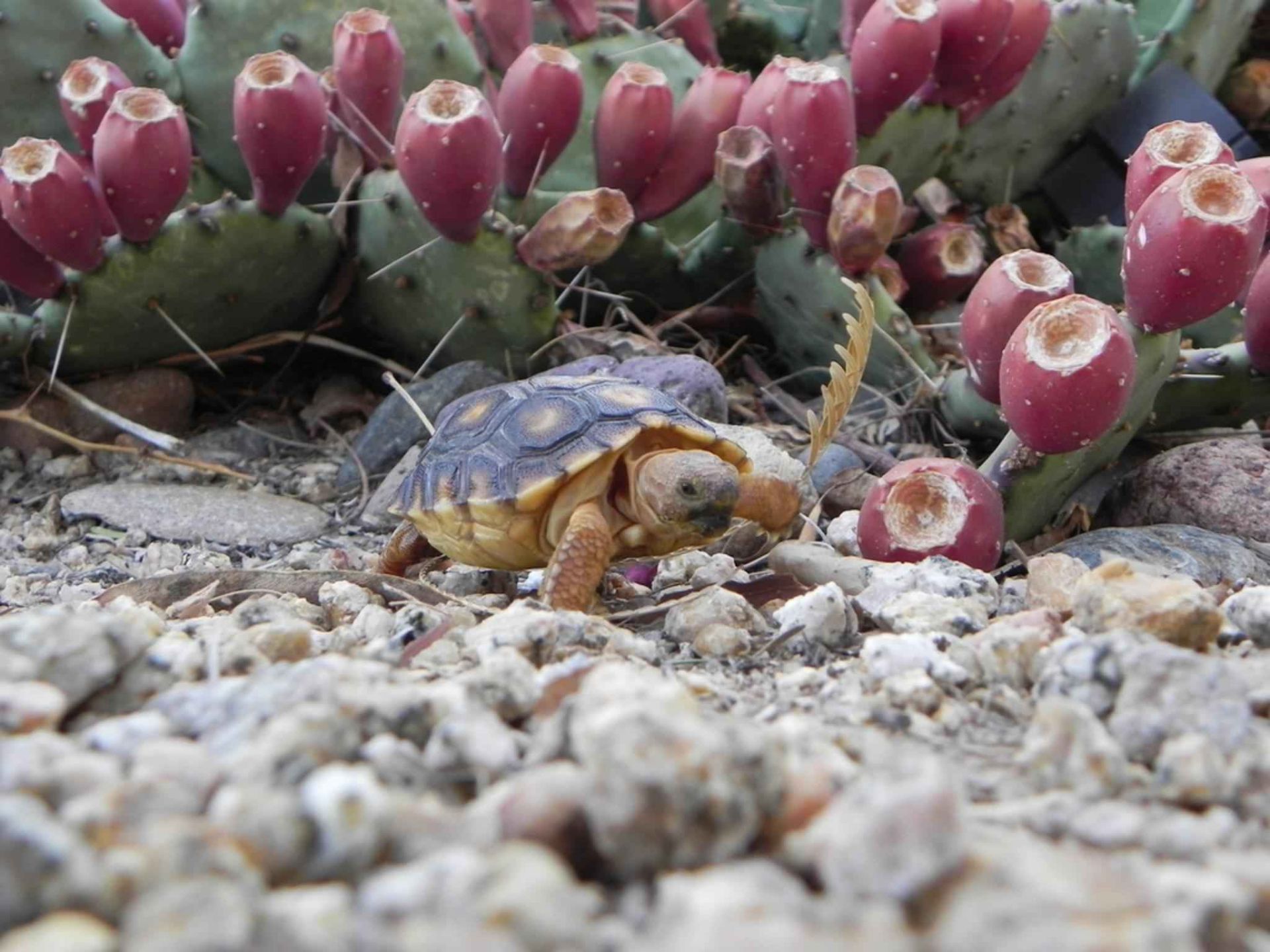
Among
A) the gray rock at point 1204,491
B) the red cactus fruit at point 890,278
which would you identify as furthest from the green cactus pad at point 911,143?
the gray rock at point 1204,491

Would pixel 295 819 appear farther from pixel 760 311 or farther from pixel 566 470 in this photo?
pixel 760 311

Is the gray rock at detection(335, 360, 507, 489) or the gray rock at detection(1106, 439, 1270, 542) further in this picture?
the gray rock at detection(335, 360, 507, 489)

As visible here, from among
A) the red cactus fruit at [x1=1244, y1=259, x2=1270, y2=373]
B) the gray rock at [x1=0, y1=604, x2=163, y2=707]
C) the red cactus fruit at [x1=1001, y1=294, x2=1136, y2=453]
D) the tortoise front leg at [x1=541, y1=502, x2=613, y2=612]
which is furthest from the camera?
the red cactus fruit at [x1=1244, y1=259, x2=1270, y2=373]

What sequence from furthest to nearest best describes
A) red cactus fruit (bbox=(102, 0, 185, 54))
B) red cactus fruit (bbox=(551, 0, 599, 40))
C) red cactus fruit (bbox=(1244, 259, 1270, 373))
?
red cactus fruit (bbox=(551, 0, 599, 40)) → red cactus fruit (bbox=(102, 0, 185, 54)) → red cactus fruit (bbox=(1244, 259, 1270, 373))

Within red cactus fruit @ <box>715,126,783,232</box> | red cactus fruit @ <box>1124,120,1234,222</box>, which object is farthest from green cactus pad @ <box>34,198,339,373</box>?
red cactus fruit @ <box>1124,120,1234,222</box>

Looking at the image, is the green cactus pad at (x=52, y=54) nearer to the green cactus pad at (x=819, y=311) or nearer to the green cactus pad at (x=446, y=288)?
the green cactus pad at (x=446, y=288)

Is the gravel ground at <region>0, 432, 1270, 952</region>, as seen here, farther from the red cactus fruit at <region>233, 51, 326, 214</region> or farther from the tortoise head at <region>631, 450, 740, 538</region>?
the red cactus fruit at <region>233, 51, 326, 214</region>

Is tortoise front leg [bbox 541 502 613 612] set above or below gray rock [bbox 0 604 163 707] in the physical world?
below
